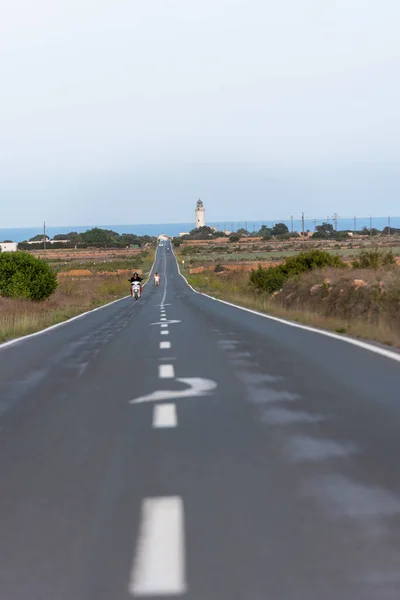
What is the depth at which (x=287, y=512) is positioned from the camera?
5.38 m

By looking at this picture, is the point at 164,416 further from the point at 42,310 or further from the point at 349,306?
the point at 42,310

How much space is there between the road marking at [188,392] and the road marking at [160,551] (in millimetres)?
4412

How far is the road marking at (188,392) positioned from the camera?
10224 millimetres

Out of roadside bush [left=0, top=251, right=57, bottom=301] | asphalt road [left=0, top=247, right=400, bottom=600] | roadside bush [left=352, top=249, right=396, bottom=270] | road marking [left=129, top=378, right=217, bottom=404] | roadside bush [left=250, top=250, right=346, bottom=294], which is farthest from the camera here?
roadside bush [left=250, top=250, right=346, bottom=294]

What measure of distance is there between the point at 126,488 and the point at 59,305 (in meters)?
37.9

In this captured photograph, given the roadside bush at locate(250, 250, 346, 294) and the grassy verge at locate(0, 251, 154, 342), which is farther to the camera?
the roadside bush at locate(250, 250, 346, 294)

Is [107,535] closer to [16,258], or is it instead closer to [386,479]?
A: [386,479]

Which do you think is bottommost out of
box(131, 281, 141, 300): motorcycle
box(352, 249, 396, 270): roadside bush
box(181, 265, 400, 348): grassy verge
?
box(131, 281, 141, 300): motorcycle

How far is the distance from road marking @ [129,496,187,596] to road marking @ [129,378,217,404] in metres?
4.41

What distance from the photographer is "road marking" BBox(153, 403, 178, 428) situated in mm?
8516

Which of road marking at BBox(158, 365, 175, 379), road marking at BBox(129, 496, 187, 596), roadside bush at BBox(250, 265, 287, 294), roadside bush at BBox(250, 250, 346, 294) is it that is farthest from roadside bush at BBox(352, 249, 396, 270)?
road marking at BBox(129, 496, 187, 596)

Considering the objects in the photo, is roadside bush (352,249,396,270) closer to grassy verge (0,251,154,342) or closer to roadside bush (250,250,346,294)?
roadside bush (250,250,346,294)

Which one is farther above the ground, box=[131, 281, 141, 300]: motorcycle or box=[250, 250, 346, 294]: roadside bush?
box=[250, 250, 346, 294]: roadside bush

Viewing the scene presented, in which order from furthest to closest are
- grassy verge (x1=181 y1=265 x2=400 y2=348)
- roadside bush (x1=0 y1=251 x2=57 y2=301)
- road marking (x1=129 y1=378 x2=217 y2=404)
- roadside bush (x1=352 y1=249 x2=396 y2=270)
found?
roadside bush (x1=0 y1=251 x2=57 y2=301) → roadside bush (x1=352 y1=249 x2=396 y2=270) → grassy verge (x1=181 y1=265 x2=400 y2=348) → road marking (x1=129 y1=378 x2=217 y2=404)
